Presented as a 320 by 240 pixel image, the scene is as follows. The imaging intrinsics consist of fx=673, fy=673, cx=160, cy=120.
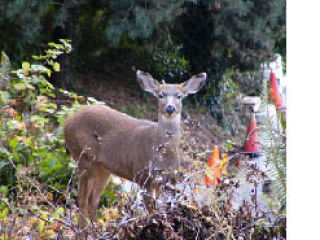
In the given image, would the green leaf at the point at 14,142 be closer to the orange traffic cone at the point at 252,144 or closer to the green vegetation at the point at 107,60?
the green vegetation at the point at 107,60

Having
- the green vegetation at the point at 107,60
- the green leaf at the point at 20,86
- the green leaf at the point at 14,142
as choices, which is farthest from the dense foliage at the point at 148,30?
the green leaf at the point at 14,142

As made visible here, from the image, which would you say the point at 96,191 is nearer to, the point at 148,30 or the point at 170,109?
the point at 170,109

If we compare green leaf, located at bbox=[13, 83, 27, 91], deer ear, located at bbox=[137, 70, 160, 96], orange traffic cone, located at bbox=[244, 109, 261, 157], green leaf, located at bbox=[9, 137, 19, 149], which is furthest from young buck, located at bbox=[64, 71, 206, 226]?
green leaf, located at bbox=[13, 83, 27, 91]

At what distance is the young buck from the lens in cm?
420

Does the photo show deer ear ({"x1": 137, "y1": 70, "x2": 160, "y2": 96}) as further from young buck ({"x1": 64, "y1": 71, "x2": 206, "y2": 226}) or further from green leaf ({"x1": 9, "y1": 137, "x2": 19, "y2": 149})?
green leaf ({"x1": 9, "y1": 137, "x2": 19, "y2": 149})

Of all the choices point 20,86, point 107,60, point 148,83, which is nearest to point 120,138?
point 148,83

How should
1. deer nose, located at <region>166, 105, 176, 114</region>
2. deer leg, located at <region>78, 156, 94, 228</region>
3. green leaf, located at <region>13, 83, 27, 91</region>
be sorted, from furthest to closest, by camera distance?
green leaf, located at <region>13, 83, 27, 91</region> < deer leg, located at <region>78, 156, 94, 228</region> < deer nose, located at <region>166, 105, 176, 114</region>

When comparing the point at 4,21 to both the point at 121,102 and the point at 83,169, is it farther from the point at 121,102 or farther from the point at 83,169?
the point at 83,169

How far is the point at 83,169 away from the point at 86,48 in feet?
8.00

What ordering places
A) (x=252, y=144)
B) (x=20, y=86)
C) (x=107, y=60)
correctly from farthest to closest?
(x=107, y=60) → (x=20, y=86) → (x=252, y=144)

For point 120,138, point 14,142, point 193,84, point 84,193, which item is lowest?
point 84,193

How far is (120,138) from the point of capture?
177 inches
